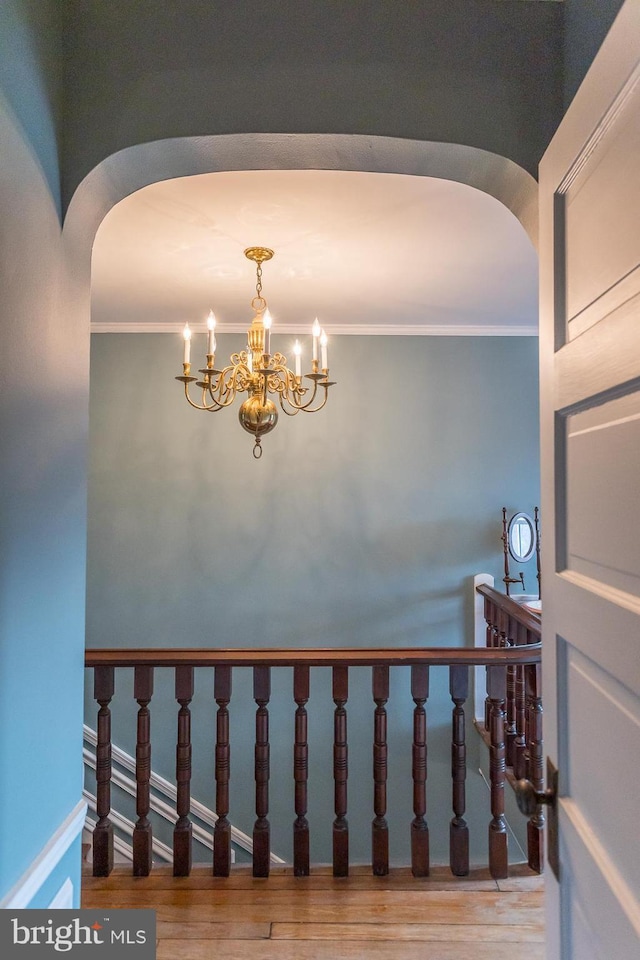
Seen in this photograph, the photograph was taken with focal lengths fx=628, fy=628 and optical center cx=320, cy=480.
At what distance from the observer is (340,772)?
215 centimetres

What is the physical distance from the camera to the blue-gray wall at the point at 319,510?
4.26 metres

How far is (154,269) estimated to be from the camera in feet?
10.6

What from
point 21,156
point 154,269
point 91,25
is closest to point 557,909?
point 21,156

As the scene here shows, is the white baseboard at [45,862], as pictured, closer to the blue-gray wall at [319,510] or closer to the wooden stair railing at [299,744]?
the wooden stair railing at [299,744]

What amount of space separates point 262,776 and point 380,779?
405mm

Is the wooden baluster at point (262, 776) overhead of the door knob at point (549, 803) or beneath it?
beneath

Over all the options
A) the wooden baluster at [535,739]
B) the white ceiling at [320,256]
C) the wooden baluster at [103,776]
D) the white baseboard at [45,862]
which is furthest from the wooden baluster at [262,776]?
the white ceiling at [320,256]

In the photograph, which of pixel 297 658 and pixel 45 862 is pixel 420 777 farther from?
pixel 45 862

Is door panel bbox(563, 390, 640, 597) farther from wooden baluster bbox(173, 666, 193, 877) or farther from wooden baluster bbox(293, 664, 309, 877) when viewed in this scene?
wooden baluster bbox(173, 666, 193, 877)

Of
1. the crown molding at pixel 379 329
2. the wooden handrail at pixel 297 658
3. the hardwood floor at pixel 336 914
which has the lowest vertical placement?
the hardwood floor at pixel 336 914

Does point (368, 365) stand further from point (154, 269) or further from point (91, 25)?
point (91, 25)

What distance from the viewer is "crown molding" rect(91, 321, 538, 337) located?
169 inches

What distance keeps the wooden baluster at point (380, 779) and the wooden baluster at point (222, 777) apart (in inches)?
19.2

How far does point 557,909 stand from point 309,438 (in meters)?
3.48
